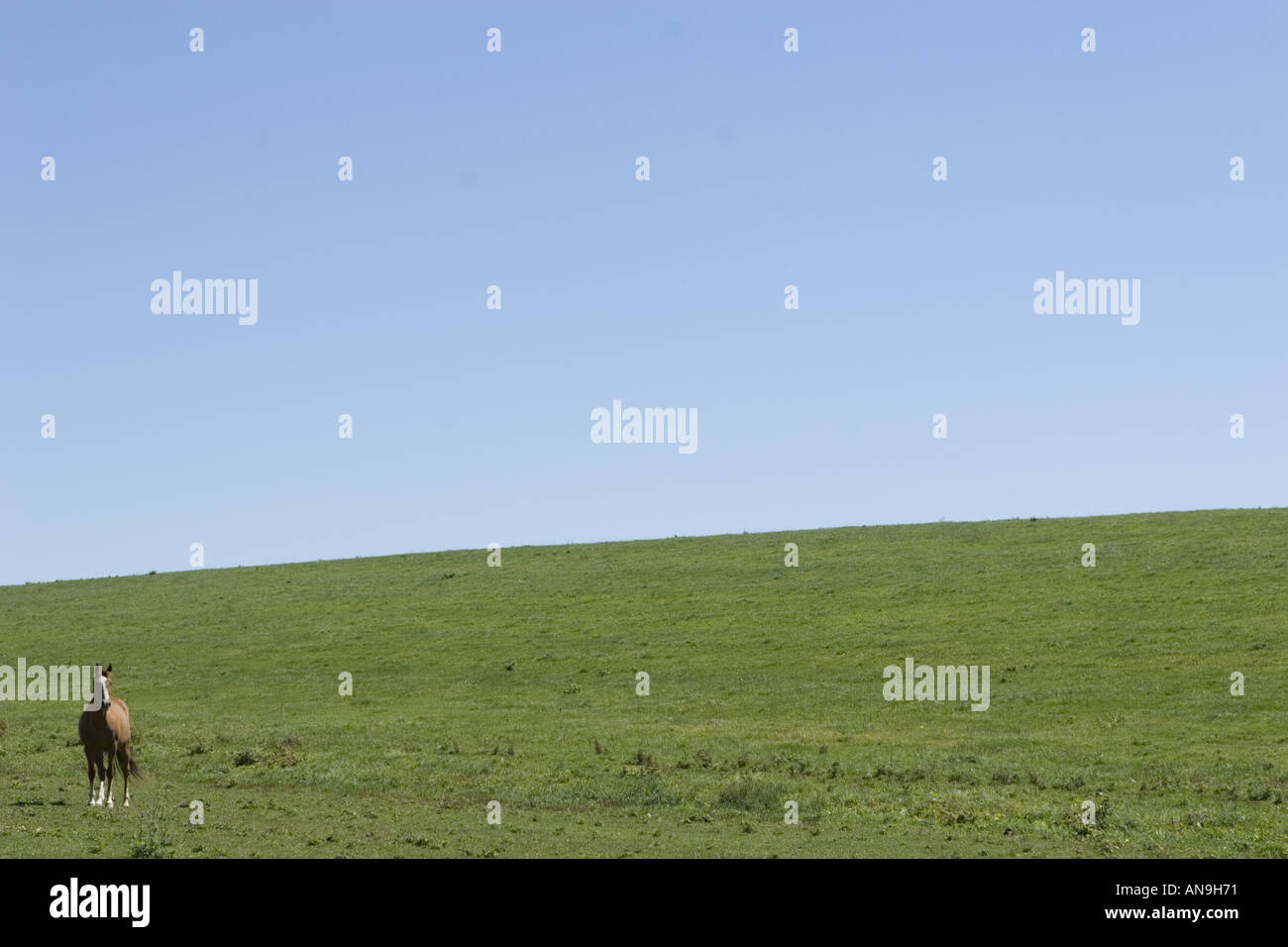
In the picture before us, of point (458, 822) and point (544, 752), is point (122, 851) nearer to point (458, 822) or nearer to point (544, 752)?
point (458, 822)

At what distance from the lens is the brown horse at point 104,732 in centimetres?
2386

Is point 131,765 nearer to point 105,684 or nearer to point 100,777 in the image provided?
point 100,777

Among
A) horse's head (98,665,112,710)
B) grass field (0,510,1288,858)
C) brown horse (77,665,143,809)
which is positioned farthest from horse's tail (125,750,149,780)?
A: horse's head (98,665,112,710)

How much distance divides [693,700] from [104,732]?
2510cm

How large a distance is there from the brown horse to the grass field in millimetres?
844

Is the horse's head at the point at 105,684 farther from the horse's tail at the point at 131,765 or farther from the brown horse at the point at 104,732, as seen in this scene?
the horse's tail at the point at 131,765

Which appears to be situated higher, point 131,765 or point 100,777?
point 131,765

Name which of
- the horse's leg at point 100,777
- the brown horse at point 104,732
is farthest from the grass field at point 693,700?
the brown horse at point 104,732

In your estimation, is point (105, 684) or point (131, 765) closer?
point (105, 684)

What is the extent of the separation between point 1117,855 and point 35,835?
1706 cm

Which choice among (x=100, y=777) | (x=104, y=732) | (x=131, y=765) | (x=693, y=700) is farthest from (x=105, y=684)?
(x=693, y=700)

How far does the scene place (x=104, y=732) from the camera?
23984mm

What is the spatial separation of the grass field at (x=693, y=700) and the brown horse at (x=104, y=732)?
0.84 metres
